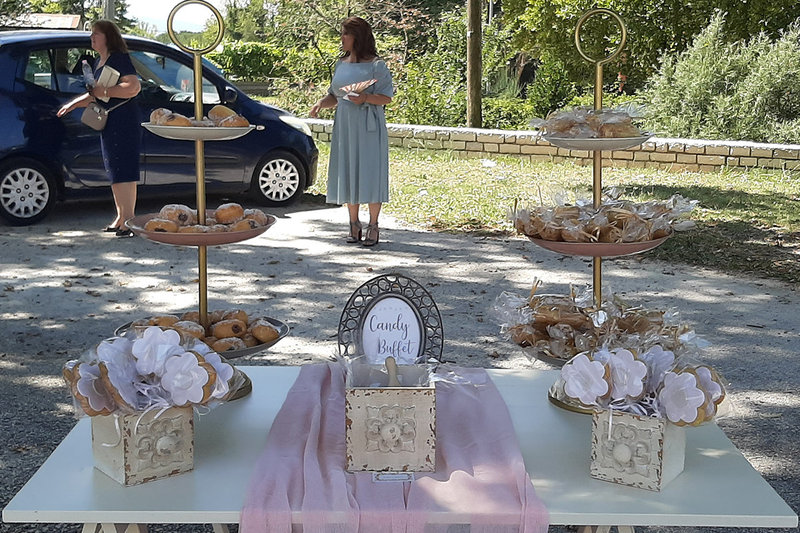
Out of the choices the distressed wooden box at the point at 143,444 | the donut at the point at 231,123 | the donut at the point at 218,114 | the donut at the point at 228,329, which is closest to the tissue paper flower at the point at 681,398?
the distressed wooden box at the point at 143,444

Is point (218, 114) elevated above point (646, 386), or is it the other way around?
point (218, 114)

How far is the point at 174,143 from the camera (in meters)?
8.91

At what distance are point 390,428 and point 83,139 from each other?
7.05 m

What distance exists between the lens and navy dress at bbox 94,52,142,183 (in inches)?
308

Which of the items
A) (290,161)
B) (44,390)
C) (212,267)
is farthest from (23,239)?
(44,390)

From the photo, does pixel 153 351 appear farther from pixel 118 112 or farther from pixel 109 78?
pixel 118 112

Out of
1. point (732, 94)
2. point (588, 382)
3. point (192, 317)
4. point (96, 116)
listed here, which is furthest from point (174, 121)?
point (732, 94)

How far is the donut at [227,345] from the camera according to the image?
8.95ft

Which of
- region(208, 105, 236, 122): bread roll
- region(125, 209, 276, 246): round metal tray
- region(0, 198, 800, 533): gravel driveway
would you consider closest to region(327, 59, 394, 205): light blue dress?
region(0, 198, 800, 533): gravel driveway

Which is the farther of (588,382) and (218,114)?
(218,114)

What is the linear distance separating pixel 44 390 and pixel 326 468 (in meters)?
3.03

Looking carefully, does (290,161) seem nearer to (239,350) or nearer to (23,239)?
(23,239)

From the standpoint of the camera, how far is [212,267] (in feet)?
24.0

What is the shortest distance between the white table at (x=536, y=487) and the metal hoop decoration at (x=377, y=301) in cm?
29
